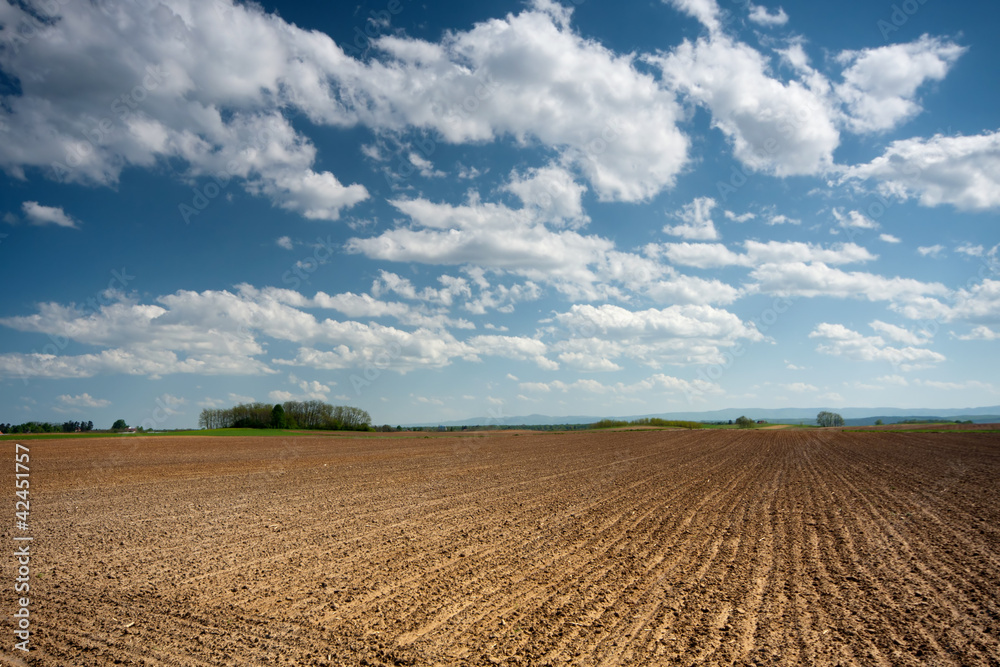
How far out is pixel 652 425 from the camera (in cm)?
12325

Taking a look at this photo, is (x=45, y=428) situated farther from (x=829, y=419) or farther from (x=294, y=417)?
(x=829, y=419)

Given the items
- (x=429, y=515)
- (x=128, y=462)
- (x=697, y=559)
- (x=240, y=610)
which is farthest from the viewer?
(x=128, y=462)

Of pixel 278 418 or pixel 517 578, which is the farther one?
pixel 278 418

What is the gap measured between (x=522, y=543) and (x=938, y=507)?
12.2 m

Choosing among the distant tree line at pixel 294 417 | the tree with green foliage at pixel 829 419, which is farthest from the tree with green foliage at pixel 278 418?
the tree with green foliage at pixel 829 419

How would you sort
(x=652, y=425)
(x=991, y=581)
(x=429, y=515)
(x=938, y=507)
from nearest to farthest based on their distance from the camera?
(x=991, y=581) → (x=429, y=515) → (x=938, y=507) → (x=652, y=425)

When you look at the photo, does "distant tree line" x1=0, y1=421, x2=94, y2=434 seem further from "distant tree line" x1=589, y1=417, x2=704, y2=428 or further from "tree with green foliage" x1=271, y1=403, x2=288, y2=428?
"distant tree line" x1=589, y1=417, x2=704, y2=428

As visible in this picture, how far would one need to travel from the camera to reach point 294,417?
11388 cm

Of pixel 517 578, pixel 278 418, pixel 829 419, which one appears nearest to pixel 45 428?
pixel 278 418

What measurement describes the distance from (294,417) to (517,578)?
115 metres

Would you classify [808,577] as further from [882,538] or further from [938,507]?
[938,507]

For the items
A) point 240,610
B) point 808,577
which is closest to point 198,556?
point 240,610

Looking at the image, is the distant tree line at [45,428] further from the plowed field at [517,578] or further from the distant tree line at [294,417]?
the plowed field at [517,578]

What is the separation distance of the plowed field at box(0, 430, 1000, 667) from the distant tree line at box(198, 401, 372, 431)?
94.1 metres
